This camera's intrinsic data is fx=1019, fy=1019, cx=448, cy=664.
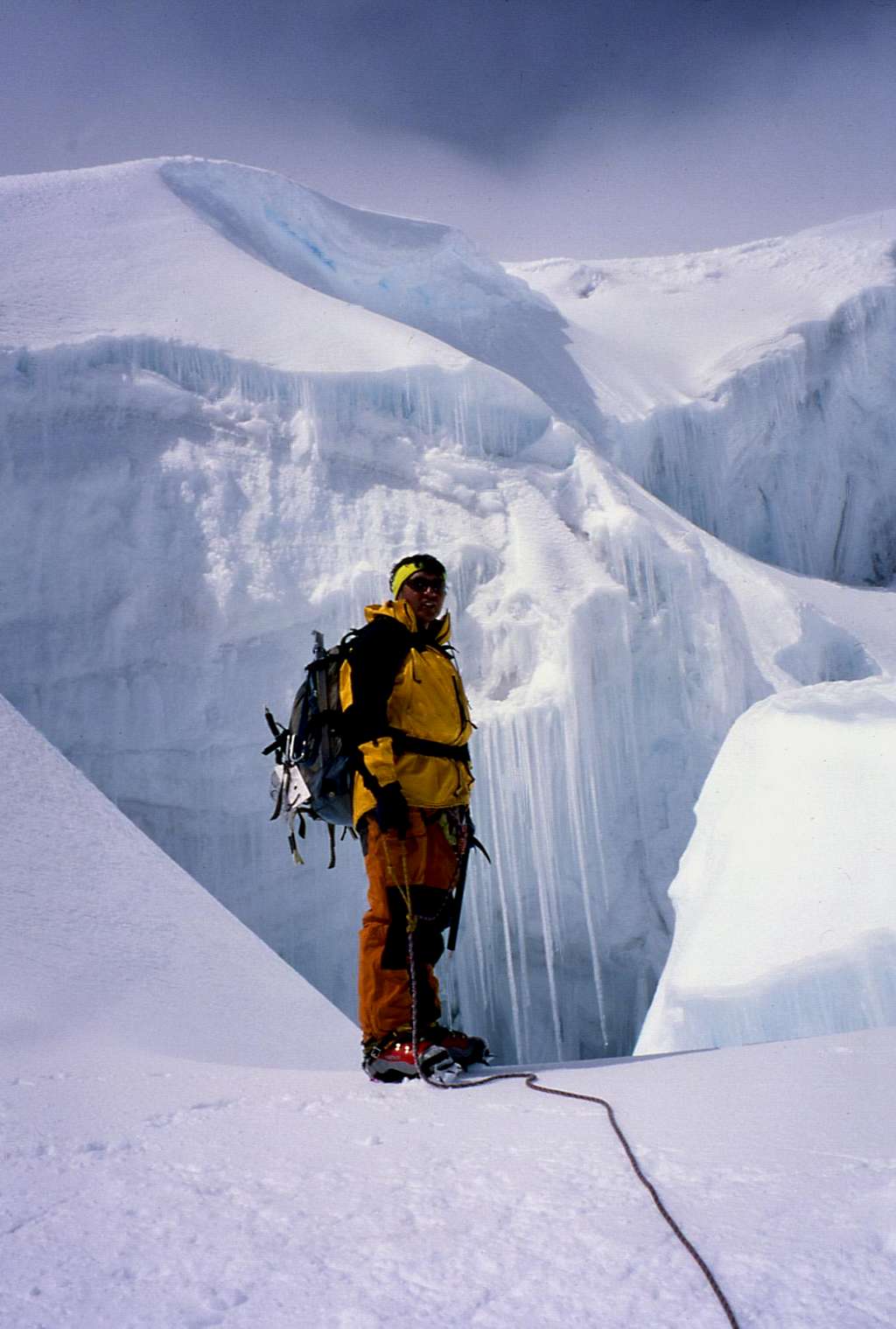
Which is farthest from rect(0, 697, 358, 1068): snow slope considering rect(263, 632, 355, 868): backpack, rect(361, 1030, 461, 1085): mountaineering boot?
rect(263, 632, 355, 868): backpack

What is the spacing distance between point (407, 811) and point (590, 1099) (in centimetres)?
112

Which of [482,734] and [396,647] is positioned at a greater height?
[396,647]

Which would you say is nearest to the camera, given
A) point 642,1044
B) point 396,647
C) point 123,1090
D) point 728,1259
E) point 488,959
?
point 728,1259

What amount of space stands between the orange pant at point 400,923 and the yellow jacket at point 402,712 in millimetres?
98

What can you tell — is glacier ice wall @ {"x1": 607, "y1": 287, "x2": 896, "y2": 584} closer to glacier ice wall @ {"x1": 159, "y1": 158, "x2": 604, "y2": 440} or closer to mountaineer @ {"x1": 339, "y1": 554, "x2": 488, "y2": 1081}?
glacier ice wall @ {"x1": 159, "y1": 158, "x2": 604, "y2": 440}

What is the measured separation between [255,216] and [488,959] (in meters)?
8.59

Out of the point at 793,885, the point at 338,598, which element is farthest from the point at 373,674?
the point at 338,598

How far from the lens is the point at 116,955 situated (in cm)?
335

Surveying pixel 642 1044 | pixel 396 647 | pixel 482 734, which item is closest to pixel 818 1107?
pixel 396 647

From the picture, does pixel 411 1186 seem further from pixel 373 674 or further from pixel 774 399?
pixel 774 399

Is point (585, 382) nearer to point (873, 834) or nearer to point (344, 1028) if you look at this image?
point (873, 834)

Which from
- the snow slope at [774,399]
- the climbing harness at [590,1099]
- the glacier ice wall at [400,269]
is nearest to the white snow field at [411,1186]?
the climbing harness at [590,1099]

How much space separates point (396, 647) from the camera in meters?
3.25

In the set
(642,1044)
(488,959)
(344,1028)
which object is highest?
(344,1028)
